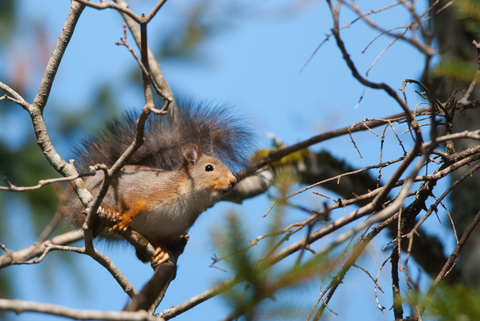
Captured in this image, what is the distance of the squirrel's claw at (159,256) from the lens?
2.59 meters

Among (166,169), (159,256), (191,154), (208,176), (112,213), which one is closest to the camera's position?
(112,213)

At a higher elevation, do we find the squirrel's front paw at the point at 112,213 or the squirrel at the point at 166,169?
the squirrel at the point at 166,169

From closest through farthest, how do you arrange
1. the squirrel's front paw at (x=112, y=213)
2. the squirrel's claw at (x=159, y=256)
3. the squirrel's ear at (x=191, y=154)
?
the squirrel's front paw at (x=112, y=213) → the squirrel's claw at (x=159, y=256) → the squirrel's ear at (x=191, y=154)

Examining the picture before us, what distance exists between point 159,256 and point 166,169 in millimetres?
839

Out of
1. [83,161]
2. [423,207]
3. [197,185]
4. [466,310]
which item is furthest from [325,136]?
[83,161]

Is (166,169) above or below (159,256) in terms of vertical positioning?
above

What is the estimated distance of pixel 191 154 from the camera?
10.3ft

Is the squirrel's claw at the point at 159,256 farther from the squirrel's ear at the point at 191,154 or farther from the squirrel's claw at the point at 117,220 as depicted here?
the squirrel's ear at the point at 191,154

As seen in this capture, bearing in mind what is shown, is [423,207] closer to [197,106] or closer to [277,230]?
[277,230]

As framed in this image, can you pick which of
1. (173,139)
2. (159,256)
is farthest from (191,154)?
(159,256)

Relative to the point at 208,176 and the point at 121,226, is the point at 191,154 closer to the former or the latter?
the point at 208,176

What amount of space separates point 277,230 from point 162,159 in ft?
7.90

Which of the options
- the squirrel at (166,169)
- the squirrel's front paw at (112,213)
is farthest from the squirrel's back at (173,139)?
the squirrel's front paw at (112,213)

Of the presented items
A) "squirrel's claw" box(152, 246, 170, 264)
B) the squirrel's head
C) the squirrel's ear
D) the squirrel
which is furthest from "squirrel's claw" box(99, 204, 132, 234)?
the squirrel's ear
